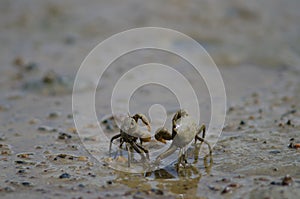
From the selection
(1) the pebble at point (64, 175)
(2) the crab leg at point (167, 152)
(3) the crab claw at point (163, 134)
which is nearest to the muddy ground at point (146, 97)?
(1) the pebble at point (64, 175)

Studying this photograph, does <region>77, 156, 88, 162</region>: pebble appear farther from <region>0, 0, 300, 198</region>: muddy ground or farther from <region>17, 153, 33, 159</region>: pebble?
<region>17, 153, 33, 159</region>: pebble

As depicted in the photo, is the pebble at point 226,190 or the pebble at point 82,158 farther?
the pebble at point 82,158

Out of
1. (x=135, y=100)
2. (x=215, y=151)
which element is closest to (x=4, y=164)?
(x=215, y=151)

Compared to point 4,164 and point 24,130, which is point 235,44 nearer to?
point 24,130

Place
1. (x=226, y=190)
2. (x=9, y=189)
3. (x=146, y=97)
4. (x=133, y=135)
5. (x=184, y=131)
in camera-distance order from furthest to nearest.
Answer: (x=146, y=97) → (x=133, y=135) → (x=184, y=131) → (x=9, y=189) → (x=226, y=190)

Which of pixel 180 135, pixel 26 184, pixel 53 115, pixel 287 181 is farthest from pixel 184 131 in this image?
pixel 53 115

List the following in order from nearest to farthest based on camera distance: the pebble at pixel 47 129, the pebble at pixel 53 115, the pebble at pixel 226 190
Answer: the pebble at pixel 226 190, the pebble at pixel 47 129, the pebble at pixel 53 115

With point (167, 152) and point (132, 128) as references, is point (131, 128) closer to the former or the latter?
point (132, 128)

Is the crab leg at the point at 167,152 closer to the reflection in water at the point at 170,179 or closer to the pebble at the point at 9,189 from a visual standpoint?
the reflection in water at the point at 170,179

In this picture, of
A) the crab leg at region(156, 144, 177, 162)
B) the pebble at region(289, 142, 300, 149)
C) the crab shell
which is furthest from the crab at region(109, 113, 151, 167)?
the pebble at region(289, 142, 300, 149)
